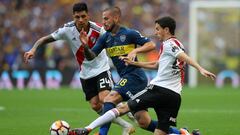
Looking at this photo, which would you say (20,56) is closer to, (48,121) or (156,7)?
(156,7)

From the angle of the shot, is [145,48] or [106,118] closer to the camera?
[106,118]

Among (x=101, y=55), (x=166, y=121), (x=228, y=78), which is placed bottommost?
(x=228, y=78)

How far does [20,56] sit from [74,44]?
17755mm

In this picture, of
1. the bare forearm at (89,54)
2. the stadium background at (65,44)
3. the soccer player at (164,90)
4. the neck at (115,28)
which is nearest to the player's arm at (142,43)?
the neck at (115,28)

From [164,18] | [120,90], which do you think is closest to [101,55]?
[120,90]

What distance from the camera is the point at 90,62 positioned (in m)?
12.4

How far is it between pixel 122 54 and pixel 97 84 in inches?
51.4

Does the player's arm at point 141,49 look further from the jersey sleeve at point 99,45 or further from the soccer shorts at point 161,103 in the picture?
the jersey sleeve at point 99,45

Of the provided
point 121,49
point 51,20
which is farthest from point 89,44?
point 51,20

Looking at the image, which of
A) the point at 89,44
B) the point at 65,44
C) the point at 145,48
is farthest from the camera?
the point at 65,44

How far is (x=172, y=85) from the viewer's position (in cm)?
1002

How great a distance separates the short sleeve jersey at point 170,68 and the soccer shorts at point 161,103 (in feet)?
0.30

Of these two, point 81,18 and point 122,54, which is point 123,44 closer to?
point 122,54

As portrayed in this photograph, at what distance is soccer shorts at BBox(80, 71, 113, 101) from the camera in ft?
40.0
